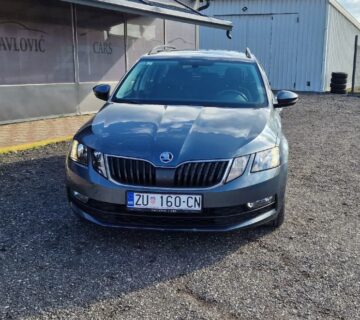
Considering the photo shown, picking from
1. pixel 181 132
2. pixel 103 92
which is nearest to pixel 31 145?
pixel 103 92

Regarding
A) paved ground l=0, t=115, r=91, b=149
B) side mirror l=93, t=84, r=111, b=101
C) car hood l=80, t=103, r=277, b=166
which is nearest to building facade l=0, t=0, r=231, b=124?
paved ground l=0, t=115, r=91, b=149

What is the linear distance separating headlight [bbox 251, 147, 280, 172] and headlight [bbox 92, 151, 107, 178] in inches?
45.7

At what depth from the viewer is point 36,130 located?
321 inches

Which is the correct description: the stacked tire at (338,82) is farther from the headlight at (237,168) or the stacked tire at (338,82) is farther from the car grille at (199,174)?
the car grille at (199,174)

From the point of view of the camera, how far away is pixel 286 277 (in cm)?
309

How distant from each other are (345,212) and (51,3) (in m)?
7.54

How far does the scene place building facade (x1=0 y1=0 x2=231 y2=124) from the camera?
8516mm

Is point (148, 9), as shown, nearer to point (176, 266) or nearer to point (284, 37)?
point (176, 266)

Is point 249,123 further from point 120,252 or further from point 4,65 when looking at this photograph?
point 4,65

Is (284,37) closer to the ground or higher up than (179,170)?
higher up

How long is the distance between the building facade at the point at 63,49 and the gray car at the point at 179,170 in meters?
4.99

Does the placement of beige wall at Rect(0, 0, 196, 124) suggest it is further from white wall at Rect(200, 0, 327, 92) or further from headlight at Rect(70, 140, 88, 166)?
white wall at Rect(200, 0, 327, 92)

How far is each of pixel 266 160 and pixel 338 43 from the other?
21.1m

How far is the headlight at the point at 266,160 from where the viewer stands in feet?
11.2
